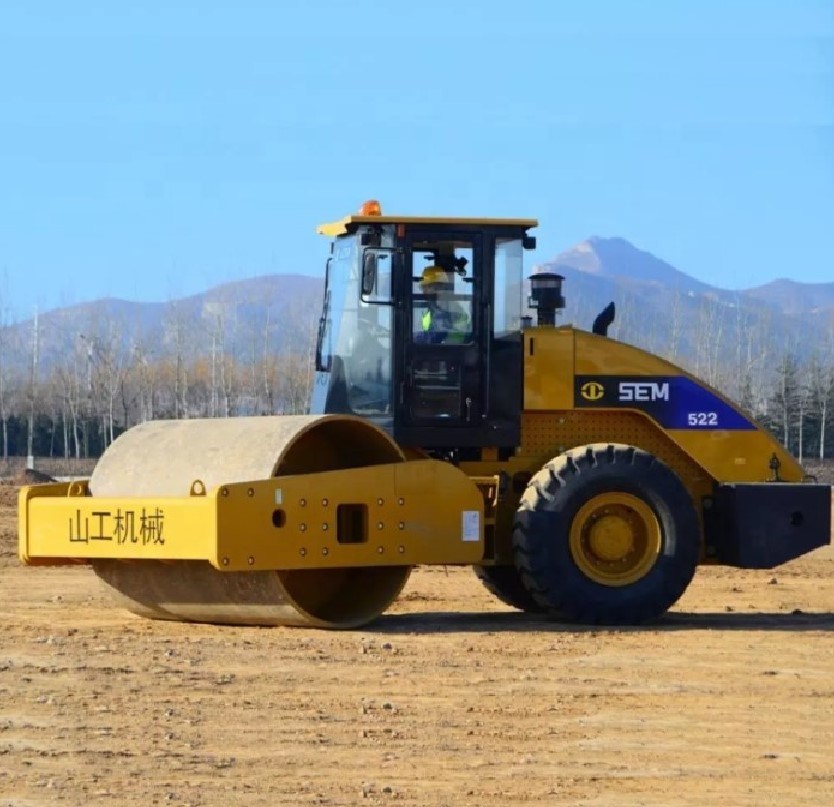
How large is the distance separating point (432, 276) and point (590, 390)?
1.43 metres

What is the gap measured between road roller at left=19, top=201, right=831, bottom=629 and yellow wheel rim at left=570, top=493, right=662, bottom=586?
14 millimetres

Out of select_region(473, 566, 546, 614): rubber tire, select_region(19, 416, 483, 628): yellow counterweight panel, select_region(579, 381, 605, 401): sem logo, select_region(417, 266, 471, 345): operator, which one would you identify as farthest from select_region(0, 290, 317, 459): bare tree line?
select_region(417, 266, 471, 345): operator

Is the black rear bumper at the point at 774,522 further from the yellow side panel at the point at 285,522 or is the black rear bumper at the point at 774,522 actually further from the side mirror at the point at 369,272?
the side mirror at the point at 369,272

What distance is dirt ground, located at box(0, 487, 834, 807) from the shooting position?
7211 millimetres

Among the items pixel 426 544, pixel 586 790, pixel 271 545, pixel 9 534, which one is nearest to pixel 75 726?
pixel 586 790

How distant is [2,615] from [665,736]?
6190mm

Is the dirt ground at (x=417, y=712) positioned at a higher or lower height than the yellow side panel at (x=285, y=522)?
lower

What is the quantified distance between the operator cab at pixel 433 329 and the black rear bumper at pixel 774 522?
1.67m

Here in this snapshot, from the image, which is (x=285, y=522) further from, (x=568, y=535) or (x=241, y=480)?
(x=568, y=535)

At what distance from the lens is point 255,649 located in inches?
436

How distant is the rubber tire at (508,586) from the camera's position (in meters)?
13.7

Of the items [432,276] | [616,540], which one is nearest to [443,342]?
[432,276]

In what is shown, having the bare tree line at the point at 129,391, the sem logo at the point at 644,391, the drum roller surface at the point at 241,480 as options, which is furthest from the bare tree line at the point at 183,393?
the sem logo at the point at 644,391

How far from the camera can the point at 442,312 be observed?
41.7 ft
